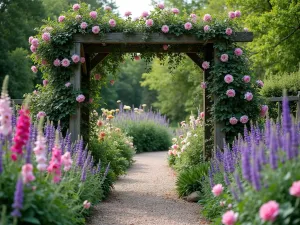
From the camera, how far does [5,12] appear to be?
26047 mm

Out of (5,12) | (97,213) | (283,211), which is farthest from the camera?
(5,12)

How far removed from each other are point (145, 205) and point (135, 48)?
3.02 meters

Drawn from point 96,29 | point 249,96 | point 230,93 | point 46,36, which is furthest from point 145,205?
point 46,36

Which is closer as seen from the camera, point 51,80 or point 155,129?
point 51,80

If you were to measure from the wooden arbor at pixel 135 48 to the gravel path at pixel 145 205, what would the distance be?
4.18 feet

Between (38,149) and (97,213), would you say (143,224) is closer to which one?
(97,213)

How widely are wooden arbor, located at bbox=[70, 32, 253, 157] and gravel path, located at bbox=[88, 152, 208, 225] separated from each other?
1274mm

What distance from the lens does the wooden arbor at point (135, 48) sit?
8.30m

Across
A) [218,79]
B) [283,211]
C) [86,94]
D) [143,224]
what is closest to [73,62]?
[86,94]

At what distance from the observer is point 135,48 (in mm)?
9031

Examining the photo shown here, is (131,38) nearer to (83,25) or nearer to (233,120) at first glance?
(83,25)

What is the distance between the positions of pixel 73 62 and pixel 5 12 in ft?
63.5

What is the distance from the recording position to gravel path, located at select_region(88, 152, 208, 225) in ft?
20.9

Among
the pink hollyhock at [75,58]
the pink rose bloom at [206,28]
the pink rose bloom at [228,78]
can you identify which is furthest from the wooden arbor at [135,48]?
the pink rose bloom at [228,78]
